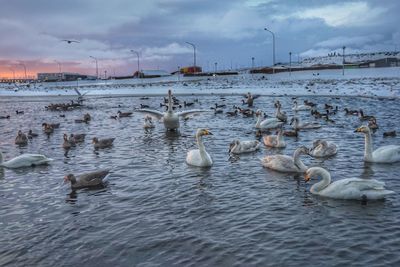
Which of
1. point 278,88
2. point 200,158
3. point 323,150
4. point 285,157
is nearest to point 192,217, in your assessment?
point 285,157

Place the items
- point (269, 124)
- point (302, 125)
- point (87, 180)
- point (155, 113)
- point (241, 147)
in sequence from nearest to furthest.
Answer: point (87, 180), point (241, 147), point (302, 125), point (269, 124), point (155, 113)

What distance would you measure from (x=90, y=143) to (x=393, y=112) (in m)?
18.5

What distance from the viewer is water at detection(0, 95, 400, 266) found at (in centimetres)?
849

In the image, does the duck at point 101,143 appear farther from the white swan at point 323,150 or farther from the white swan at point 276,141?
the white swan at point 323,150

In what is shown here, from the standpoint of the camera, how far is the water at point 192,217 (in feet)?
27.9

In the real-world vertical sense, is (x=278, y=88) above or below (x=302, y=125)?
above

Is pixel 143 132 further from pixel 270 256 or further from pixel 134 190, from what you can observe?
pixel 270 256

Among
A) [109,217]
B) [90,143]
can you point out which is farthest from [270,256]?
[90,143]

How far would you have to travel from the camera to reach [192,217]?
10.5 metres

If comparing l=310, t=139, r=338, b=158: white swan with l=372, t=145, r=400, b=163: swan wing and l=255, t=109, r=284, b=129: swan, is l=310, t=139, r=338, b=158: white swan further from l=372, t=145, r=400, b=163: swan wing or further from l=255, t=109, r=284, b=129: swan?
l=255, t=109, r=284, b=129: swan

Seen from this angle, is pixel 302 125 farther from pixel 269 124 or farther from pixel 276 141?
pixel 276 141

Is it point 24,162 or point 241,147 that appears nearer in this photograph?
point 24,162

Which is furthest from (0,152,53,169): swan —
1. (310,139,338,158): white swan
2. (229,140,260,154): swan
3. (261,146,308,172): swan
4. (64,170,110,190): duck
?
(310,139,338,158): white swan

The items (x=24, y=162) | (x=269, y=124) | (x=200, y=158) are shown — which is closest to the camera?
(x=200, y=158)
